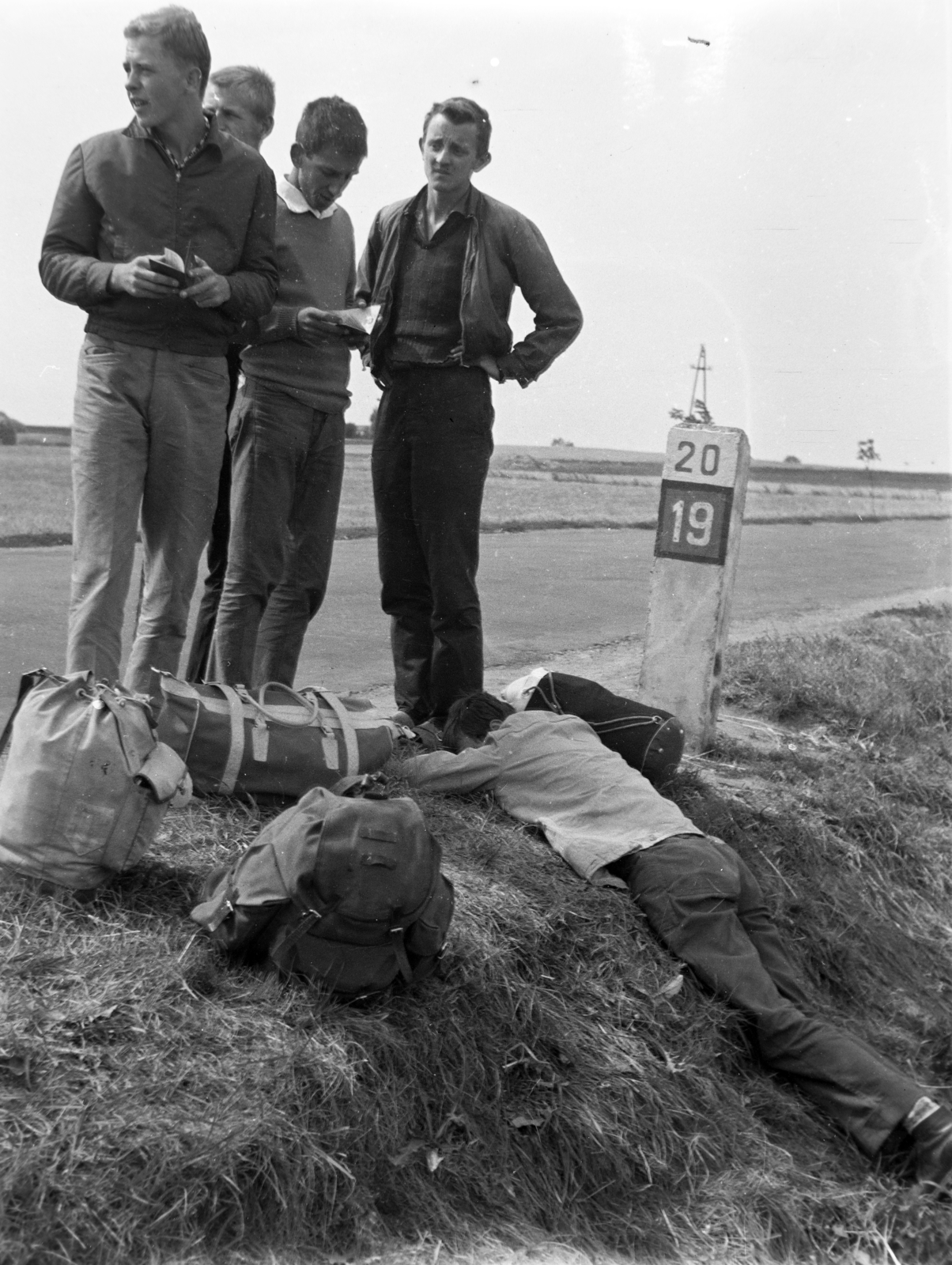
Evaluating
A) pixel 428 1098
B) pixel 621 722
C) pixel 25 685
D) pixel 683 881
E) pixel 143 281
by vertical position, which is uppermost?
pixel 143 281

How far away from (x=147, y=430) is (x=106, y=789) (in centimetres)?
137

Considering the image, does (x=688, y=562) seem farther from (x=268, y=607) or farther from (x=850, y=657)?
(x=850, y=657)

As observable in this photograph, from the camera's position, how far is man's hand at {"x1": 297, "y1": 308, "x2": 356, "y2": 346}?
4859mm

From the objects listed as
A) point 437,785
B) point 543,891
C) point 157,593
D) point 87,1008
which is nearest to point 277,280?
point 157,593

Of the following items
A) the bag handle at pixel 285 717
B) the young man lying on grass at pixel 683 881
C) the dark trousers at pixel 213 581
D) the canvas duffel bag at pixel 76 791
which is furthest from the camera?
the dark trousers at pixel 213 581

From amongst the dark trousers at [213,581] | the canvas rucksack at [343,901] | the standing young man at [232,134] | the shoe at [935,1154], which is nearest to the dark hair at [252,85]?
the standing young man at [232,134]

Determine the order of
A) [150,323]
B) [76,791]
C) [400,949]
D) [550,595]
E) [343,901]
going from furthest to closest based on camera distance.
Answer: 1. [550,595]
2. [150,323]
3. [76,791]
4. [400,949]
5. [343,901]

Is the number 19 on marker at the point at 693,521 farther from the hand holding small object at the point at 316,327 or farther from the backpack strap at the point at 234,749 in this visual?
the backpack strap at the point at 234,749

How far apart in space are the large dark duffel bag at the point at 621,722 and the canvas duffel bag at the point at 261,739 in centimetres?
91

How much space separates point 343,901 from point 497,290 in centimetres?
276

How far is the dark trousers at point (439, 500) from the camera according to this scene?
516cm

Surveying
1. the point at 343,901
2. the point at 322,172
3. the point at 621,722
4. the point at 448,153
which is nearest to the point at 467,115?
the point at 448,153

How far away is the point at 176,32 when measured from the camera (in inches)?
168

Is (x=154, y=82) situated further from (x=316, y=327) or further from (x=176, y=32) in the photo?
(x=316, y=327)
